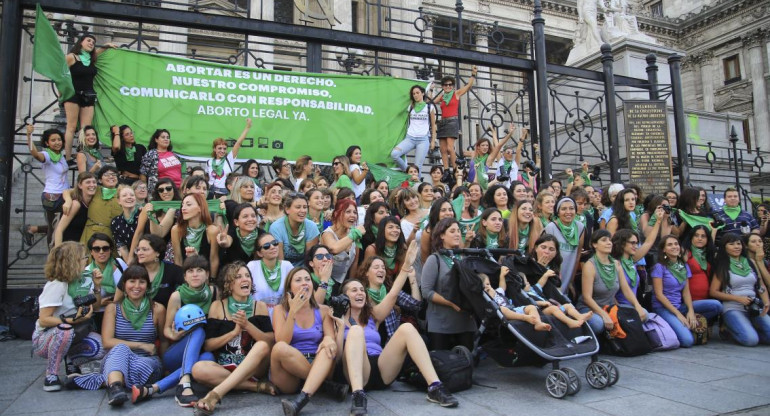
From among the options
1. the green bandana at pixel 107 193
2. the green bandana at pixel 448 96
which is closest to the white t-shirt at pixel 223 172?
the green bandana at pixel 107 193

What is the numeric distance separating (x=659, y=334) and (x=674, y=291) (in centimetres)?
103

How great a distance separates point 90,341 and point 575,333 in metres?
4.67

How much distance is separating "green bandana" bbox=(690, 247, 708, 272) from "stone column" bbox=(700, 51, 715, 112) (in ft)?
132

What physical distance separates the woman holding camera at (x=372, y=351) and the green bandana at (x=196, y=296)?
135cm

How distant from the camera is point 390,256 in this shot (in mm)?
6355

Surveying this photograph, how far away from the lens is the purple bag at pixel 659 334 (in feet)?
22.2

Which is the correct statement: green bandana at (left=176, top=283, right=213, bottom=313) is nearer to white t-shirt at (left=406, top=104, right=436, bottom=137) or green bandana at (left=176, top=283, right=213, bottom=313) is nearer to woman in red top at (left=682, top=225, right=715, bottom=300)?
white t-shirt at (left=406, top=104, right=436, bottom=137)

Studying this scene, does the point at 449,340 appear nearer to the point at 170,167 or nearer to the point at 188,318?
the point at 188,318

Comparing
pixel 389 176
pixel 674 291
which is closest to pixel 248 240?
pixel 389 176

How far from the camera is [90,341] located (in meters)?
5.26

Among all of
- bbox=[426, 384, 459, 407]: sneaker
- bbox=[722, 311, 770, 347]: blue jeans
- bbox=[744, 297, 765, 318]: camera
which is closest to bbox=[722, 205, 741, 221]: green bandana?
bbox=[744, 297, 765, 318]: camera

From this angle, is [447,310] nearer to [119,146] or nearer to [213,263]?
[213,263]

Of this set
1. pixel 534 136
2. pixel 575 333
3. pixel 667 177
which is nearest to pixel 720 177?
pixel 667 177

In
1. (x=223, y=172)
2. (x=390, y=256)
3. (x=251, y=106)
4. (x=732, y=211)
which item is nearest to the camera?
(x=390, y=256)
